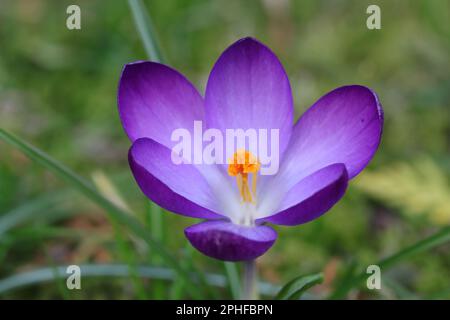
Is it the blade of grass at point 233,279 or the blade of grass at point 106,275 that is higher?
the blade of grass at point 106,275

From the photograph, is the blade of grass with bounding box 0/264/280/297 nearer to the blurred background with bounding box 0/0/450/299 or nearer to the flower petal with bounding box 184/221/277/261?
the blurred background with bounding box 0/0/450/299

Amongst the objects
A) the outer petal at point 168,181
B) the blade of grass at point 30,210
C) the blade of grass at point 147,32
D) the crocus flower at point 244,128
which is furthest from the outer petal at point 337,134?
the blade of grass at point 30,210

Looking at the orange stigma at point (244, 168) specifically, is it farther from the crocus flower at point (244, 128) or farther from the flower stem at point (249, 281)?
the flower stem at point (249, 281)

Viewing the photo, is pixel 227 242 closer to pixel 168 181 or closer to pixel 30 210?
pixel 168 181

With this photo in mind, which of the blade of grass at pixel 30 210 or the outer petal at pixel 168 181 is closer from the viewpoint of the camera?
the outer petal at pixel 168 181

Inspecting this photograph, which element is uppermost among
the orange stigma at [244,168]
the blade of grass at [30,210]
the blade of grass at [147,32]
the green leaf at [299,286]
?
the blade of grass at [147,32]

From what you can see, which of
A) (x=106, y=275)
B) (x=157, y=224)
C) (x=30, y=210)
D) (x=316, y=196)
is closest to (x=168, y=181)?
(x=316, y=196)

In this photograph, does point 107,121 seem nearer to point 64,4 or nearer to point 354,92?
point 64,4
